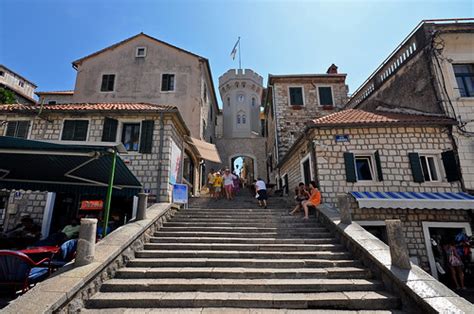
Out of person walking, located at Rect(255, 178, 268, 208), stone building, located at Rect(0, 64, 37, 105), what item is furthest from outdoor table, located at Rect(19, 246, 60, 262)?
stone building, located at Rect(0, 64, 37, 105)

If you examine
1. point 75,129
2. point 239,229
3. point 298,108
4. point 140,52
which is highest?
point 140,52

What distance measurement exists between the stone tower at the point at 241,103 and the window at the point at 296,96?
7728 millimetres

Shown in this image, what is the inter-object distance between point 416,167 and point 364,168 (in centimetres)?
174

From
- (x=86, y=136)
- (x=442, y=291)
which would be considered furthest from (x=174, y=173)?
(x=442, y=291)

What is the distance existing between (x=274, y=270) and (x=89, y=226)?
3695 mm

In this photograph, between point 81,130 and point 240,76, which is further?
point 240,76

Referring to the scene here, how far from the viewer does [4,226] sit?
8.73 metres

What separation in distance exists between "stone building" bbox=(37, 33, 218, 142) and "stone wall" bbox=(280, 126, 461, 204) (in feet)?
27.5

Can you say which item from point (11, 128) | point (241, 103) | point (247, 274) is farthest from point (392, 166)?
point (241, 103)

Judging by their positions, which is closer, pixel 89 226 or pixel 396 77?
pixel 89 226

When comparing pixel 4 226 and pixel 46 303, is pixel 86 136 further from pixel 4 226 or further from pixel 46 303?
pixel 46 303

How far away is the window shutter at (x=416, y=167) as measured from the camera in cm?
842

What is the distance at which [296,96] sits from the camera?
16.2 m

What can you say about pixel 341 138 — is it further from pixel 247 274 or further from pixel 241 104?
pixel 241 104
